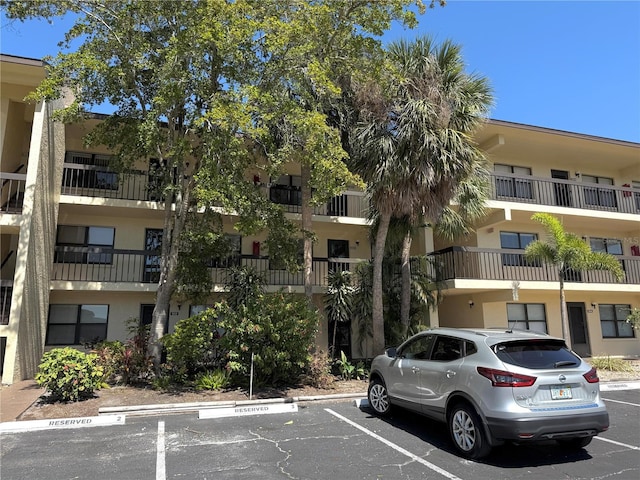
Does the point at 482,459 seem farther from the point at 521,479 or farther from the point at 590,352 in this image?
the point at 590,352

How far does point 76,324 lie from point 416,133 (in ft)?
42.1

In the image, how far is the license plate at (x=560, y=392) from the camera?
5.71 metres

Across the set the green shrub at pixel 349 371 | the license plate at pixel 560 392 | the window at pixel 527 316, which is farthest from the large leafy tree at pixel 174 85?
the window at pixel 527 316

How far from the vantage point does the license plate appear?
5711mm

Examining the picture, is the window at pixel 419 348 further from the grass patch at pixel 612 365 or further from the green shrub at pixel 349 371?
the grass patch at pixel 612 365

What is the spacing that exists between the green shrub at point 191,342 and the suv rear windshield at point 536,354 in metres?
7.26

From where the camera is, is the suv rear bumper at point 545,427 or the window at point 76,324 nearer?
the suv rear bumper at point 545,427

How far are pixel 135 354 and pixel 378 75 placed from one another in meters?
9.66

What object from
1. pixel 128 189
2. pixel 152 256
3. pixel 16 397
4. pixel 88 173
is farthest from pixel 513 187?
pixel 16 397

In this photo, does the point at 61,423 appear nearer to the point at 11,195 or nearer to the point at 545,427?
the point at 545,427

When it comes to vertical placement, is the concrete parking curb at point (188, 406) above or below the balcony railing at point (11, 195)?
below

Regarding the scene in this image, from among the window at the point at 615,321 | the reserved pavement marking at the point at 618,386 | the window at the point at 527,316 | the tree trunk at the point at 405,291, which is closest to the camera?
the reserved pavement marking at the point at 618,386

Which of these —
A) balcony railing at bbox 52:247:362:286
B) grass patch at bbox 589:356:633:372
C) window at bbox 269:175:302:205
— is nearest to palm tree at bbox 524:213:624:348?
grass patch at bbox 589:356:633:372

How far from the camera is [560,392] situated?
5.74 meters
